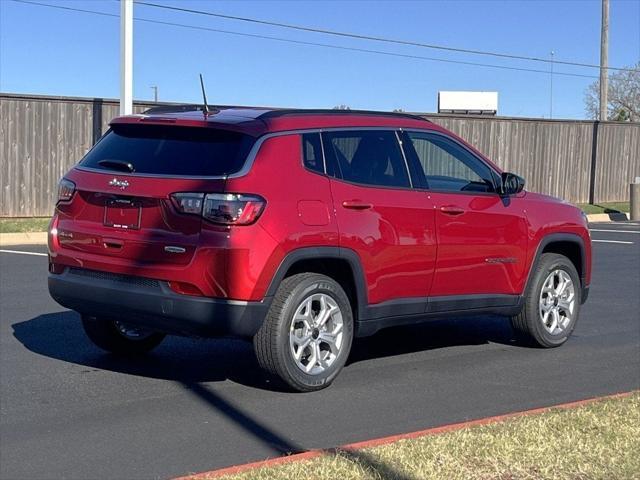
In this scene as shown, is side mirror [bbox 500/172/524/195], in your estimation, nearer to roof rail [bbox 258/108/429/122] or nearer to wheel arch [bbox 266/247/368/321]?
roof rail [bbox 258/108/429/122]

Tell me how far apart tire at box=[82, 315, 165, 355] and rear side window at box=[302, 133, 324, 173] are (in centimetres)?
194

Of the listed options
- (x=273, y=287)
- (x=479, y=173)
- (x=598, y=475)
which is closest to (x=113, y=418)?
(x=273, y=287)

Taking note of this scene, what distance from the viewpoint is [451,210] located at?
778 cm

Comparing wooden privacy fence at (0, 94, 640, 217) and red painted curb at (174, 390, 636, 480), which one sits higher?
wooden privacy fence at (0, 94, 640, 217)

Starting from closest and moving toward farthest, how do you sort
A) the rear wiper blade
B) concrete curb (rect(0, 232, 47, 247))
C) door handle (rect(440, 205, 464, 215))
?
1. the rear wiper blade
2. door handle (rect(440, 205, 464, 215))
3. concrete curb (rect(0, 232, 47, 247))

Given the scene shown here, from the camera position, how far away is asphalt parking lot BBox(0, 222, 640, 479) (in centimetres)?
561

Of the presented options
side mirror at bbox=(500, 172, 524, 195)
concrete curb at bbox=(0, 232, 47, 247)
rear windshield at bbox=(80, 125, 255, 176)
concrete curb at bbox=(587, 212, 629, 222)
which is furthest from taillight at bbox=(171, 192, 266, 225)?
concrete curb at bbox=(587, 212, 629, 222)

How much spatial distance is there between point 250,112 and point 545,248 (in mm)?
3059

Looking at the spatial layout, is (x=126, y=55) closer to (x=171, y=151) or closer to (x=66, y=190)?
(x=66, y=190)

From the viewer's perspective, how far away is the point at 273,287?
21.6 feet

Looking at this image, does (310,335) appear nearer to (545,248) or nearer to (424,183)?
(424,183)

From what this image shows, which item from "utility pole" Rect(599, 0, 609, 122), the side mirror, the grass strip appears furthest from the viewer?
"utility pole" Rect(599, 0, 609, 122)

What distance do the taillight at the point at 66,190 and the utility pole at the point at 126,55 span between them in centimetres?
1172

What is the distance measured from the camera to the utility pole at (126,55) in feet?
61.3
